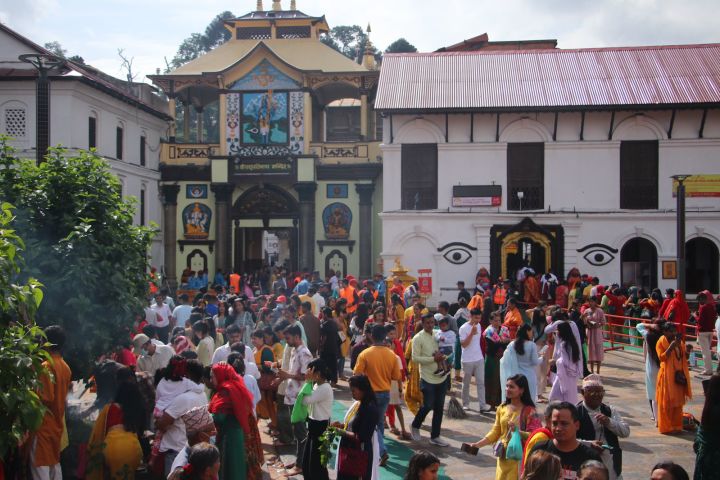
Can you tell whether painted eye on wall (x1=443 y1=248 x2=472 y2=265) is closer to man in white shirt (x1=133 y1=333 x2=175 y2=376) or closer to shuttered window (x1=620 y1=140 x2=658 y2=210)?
shuttered window (x1=620 y1=140 x2=658 y2=210)

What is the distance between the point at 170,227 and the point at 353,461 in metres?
27.1

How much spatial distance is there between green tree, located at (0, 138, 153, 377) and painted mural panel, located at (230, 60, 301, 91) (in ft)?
76.3

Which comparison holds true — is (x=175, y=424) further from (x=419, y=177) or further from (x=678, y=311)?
(x=419, y=177)

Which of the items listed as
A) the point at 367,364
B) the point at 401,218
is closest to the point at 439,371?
the point at 367,364

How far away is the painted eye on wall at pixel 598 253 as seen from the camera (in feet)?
88.1

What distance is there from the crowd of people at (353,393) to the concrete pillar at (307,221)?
578 inches

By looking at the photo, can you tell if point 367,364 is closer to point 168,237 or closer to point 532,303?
point 532,303

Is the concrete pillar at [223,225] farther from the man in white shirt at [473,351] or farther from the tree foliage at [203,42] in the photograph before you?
the tree foliage at [203,42]

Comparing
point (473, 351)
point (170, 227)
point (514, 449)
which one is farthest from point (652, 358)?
point (170, 227)

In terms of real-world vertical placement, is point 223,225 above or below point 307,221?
below

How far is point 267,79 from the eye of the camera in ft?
106

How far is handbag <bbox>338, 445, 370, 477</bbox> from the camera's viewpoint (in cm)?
702

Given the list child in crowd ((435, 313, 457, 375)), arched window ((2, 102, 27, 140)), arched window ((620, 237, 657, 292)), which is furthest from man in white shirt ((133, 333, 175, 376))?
arched window ((620, 237, 657, 292))

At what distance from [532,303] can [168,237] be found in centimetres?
1600
